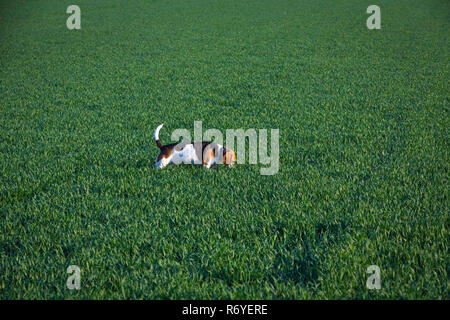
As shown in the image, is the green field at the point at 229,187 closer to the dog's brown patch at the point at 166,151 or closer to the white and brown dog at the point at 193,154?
the white and brown dog at the point at 193,154

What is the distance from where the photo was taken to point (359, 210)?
3.48m

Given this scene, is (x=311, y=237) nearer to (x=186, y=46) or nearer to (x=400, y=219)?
(x=400, y=219)

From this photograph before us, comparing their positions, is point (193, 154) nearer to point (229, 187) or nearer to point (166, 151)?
point (166, 151)

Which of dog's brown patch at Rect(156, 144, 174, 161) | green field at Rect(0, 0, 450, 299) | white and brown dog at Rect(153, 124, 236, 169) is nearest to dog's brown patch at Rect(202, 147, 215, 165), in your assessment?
white and brown dog at Rect(153, 124, 236, 169)

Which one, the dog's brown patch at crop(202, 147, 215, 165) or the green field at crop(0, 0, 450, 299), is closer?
the green field at crop(0, 0, 450, 299)

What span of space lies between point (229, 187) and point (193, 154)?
2.54 ft

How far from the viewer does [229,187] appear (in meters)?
4.11

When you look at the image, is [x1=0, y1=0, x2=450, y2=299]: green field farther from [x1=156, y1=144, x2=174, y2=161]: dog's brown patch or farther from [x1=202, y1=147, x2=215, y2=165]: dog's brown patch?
[x1=156, y1=144, x2=174, y2=161]: dog's brown patch

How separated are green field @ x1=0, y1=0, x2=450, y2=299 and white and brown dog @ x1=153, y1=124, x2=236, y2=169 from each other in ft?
0.58

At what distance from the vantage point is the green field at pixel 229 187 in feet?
8.98

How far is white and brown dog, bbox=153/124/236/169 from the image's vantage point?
4.53 metres
